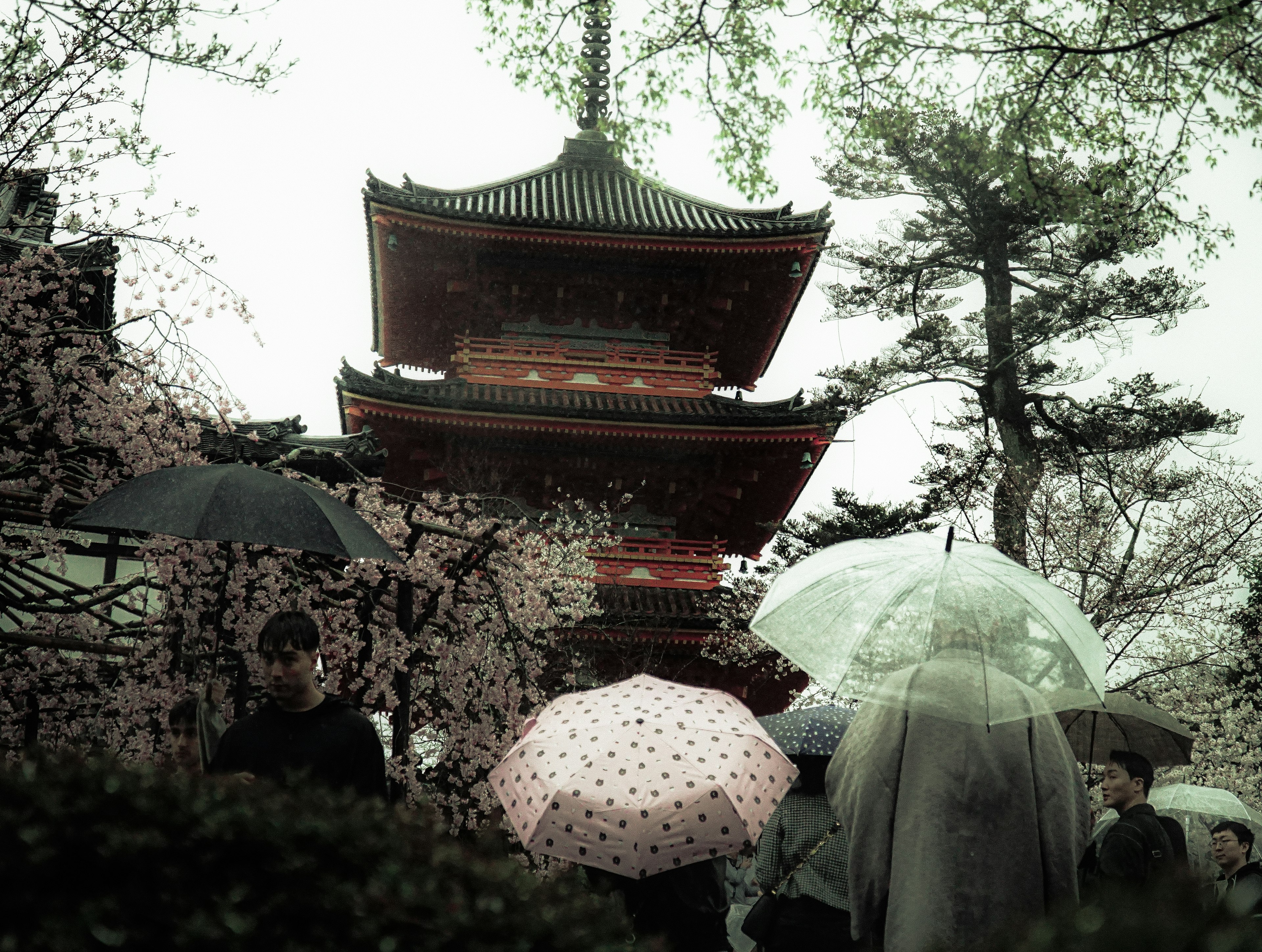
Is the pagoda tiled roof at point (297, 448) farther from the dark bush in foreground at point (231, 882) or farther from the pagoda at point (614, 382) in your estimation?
the dark bush in foreground at point (231, 882)

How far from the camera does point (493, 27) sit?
6.64 metres

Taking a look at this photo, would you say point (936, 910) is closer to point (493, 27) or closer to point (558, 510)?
point (493, 27)

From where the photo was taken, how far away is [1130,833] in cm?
397

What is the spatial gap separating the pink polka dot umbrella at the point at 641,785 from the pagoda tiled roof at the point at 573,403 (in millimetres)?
9357

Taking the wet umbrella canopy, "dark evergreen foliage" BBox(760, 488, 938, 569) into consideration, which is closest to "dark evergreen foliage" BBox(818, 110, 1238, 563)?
"dark evergreen foliage" BBox(760, 488, 938, 569)

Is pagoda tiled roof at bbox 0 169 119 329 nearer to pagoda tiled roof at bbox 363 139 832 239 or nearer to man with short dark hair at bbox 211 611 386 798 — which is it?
man with short dark hair at bbox 211 611 386 798

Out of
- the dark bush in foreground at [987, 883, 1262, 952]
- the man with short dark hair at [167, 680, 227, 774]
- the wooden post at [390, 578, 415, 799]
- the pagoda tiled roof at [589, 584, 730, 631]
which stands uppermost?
the dark bush in foreground at [987, 883, 1262, 952]

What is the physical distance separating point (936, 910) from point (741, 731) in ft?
5.26

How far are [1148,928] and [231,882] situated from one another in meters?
1.42

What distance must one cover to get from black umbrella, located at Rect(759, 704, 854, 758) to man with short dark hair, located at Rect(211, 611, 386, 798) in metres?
2.29

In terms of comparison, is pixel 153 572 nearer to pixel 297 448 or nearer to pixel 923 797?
pixel 297 448

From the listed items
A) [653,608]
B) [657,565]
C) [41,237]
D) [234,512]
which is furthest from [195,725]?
[657,565]

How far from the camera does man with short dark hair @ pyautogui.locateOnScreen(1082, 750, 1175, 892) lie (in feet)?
12.7

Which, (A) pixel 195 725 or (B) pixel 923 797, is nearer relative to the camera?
(B) pixel 923 797
